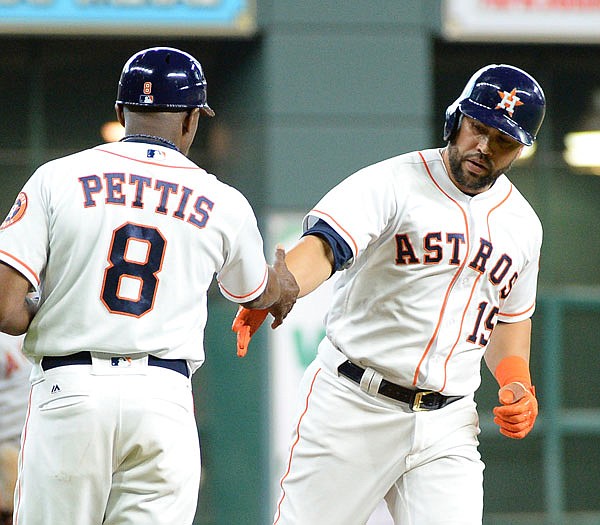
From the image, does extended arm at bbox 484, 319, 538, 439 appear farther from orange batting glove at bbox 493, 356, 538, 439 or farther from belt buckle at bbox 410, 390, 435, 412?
belt buckle at bbox 410, 390, 435, 412

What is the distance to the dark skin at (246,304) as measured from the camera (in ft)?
12.9

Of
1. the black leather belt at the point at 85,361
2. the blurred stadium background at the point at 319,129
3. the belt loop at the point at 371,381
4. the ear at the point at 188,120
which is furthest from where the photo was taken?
the blurred stadium background at the point at 319,129

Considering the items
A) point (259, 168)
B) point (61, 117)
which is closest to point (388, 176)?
point (259, 168)

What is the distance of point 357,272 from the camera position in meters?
4.83

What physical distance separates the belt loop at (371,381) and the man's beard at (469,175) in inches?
30.1

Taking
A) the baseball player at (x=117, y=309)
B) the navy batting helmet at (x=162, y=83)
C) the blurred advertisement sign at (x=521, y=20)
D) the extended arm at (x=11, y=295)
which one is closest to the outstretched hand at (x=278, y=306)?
the baseball player at (x=117, y=309)

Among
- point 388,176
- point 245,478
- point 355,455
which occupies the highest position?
point 388,176

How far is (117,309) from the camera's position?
397cm

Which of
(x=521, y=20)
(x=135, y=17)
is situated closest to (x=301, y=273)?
(x=135, y=17)

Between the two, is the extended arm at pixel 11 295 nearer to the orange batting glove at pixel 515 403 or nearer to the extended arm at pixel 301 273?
the extended arm at pixel 301 273

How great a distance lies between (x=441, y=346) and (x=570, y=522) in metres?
6.17

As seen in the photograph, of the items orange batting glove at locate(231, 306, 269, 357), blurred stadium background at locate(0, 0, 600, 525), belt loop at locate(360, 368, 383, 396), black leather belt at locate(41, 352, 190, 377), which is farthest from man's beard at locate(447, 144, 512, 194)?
blurred stadium background at locate(0, 0, 600, 525)

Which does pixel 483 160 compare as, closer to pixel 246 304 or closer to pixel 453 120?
pixel 453 120

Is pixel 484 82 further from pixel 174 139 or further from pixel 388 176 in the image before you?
pixel 174 139
